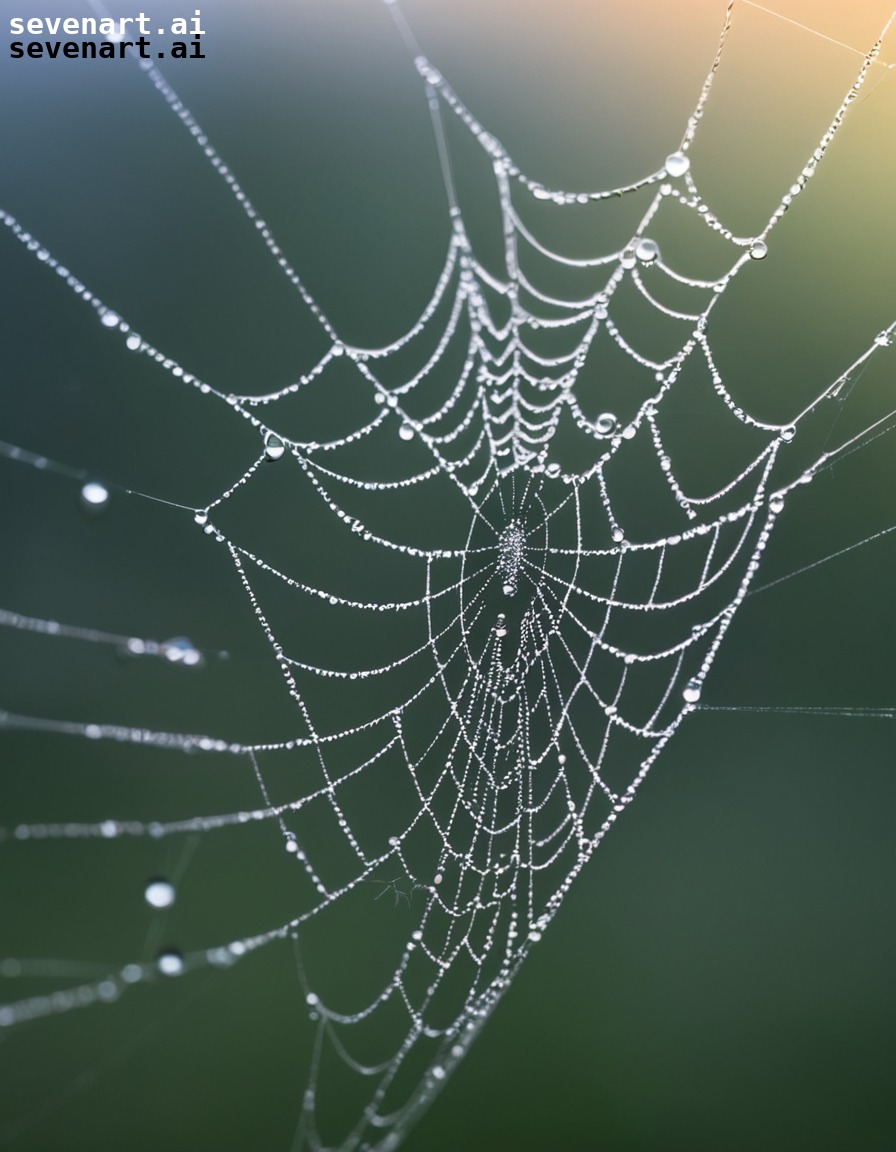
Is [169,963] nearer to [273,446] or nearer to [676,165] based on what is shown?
[273,446]

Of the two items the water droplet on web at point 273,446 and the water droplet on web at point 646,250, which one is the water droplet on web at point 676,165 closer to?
the water droplet on web at point 646,250

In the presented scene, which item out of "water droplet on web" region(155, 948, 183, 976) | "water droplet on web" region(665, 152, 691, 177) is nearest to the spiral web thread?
"water droplet on web" region(665, 152, 691, 177)

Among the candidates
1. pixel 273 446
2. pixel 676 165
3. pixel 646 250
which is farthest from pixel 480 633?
pixel 676 165

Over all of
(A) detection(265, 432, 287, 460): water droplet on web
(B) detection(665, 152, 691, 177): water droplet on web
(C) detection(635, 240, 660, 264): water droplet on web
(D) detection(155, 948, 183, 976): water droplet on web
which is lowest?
(D) detection(155, 948, 183, 976): water droplet on web

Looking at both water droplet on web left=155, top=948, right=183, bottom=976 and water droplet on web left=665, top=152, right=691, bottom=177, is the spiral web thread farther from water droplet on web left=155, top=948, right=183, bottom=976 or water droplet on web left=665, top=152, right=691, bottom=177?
water droplet on web left=155, top=948, right=183, bottom=976

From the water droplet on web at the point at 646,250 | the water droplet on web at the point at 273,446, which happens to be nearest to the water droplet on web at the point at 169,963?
the water droplet on web at the point at 273,446

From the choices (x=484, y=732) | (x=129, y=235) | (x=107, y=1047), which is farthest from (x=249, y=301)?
(x=107, y=1047)
